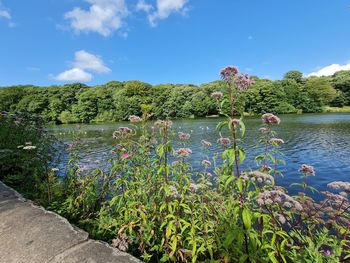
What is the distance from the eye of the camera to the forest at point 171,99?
6366 centimetres

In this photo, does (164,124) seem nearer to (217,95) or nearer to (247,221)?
(217,95)

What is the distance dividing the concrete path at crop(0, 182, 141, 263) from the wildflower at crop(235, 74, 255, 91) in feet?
6.91

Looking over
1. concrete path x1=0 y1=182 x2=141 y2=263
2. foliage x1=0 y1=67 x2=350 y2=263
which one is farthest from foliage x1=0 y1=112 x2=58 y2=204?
concrete path x1=0 y1=182 x2=141 y2=263

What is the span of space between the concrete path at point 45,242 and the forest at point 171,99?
2158 inches

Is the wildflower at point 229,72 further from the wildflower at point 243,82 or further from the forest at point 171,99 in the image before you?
the forest at point 171,99

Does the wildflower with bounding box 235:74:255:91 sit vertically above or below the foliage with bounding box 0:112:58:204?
above

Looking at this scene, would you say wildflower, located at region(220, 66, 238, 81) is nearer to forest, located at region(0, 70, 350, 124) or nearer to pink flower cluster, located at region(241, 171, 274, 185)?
pink flower cluster, located at region(241, 171, 274, 185)

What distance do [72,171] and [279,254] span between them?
406cm

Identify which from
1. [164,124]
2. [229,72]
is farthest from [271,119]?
[164,124]

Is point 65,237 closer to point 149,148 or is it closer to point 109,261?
point 109,261

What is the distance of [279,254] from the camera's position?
8.08 ft

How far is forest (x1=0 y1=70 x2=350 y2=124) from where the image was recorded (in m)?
63.7

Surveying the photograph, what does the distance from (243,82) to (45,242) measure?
2.84 m

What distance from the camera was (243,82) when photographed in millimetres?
2412
